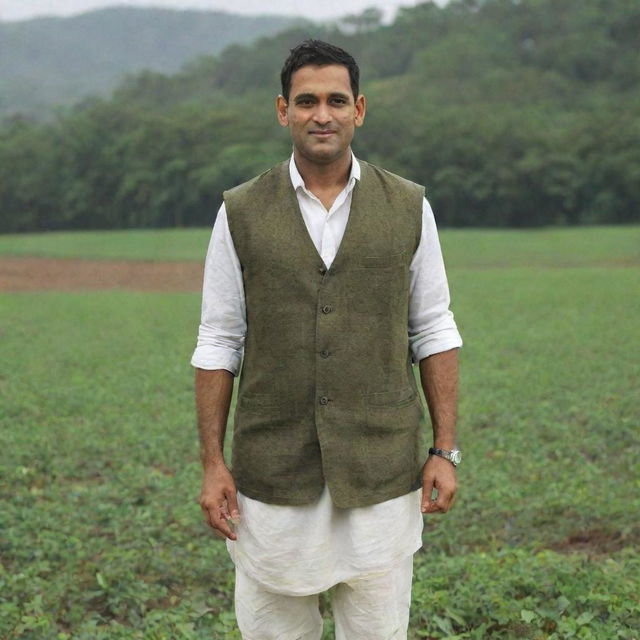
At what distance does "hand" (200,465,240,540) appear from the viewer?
246 cm

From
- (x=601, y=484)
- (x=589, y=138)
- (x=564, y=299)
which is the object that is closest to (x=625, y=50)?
(x=589, y=138)

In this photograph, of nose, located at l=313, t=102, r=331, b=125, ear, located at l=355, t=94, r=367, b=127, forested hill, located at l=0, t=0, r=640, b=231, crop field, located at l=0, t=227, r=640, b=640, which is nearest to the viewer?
nose, located at l=313, t=102, r=331, b=125

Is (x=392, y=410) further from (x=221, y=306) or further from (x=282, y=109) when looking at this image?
(x=282, y=109)

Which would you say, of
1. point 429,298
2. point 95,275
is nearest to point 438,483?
point 429,298

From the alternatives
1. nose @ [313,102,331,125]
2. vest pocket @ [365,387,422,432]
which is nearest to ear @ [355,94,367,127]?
nose @ [313,102,331,125]

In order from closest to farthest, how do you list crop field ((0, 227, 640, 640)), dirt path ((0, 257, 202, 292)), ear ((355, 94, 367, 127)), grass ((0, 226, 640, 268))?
ear ((355, 94, 367, 127)) → crop field ((0, 227, 640, 640)) → dirt path ((0, 257, 202, 292)) → grass ((0, 226, 640, 268))

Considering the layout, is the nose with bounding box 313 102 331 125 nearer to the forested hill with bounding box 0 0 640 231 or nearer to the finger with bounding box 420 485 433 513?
the finger with bounding box 420 485 433 513

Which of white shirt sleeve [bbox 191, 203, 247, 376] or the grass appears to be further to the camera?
the grass

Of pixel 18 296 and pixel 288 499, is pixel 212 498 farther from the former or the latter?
pixel 18 296

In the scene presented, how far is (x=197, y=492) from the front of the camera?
5.98 m

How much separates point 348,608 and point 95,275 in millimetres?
22305

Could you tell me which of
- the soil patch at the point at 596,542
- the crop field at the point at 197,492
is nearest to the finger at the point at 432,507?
the crop field at the point at 197,492

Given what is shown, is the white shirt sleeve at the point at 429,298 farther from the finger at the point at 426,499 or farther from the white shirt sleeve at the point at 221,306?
the white shirt sleeve at the point at 221,306

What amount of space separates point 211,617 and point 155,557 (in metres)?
0.80
